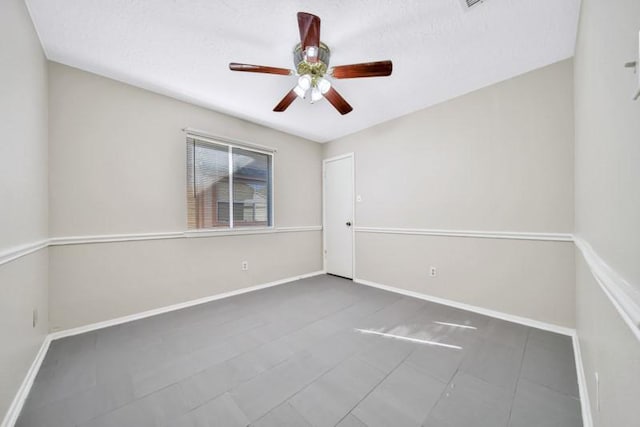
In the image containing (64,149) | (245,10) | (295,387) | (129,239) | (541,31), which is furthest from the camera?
(129,239)

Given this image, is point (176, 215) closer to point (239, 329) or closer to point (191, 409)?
point (239, 329)

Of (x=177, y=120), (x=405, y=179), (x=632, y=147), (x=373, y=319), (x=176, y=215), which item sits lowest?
(x=373, y=319)

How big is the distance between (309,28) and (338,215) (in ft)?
9.55

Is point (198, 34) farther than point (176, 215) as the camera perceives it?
No

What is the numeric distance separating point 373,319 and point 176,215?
247 cm

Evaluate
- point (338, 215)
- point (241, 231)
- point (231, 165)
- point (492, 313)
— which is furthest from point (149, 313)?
point (492, 313)

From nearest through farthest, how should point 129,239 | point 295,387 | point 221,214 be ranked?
point 295,387, point 129,239, point 221,214

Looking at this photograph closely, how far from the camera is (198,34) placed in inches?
69.1

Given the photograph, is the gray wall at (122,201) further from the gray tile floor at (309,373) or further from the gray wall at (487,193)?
the gray wall at (487,193)

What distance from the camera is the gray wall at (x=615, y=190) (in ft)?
1.88

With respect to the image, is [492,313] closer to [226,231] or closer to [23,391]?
[226,231]

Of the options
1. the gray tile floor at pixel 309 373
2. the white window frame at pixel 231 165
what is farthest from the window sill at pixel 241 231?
the gray tile floor at pixel 309 373

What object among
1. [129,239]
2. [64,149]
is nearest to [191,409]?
[129,239]

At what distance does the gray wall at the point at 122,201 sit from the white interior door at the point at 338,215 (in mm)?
1551
